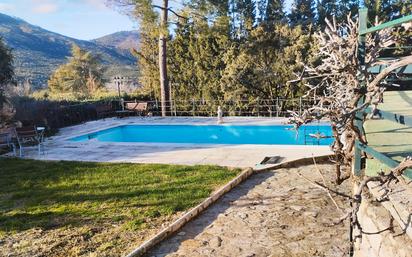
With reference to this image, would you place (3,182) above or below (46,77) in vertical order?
below

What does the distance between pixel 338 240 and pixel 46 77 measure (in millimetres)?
37553

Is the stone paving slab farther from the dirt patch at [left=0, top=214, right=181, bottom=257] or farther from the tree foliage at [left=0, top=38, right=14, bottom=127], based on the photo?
the tree foliage at [left=0, top=38, right=14, bottom=127]

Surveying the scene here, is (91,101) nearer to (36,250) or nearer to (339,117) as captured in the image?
(36,250)

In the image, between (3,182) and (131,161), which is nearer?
(3,182)

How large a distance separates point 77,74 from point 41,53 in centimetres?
1349

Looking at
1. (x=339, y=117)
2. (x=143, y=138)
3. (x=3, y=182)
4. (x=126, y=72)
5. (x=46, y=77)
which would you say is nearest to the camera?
(x=339, y=117)

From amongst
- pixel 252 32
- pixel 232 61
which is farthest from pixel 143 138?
pixel 252 32

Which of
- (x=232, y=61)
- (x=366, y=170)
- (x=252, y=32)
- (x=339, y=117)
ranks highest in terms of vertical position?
(x=252, y=32)

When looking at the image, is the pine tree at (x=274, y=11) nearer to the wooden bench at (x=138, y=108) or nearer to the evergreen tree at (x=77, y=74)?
the wooden bench at (x=138, y=108)

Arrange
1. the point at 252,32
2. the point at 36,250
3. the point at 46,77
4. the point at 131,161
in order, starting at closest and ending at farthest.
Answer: the point at 36,250 → the point at 131,161 → the point at 252,32 → the point at 46,77

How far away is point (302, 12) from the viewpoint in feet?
59.2

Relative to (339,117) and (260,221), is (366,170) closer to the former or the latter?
(339,117)

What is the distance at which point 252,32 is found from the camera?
53.8 feet

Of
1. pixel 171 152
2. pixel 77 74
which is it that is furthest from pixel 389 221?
pixel 77 74
